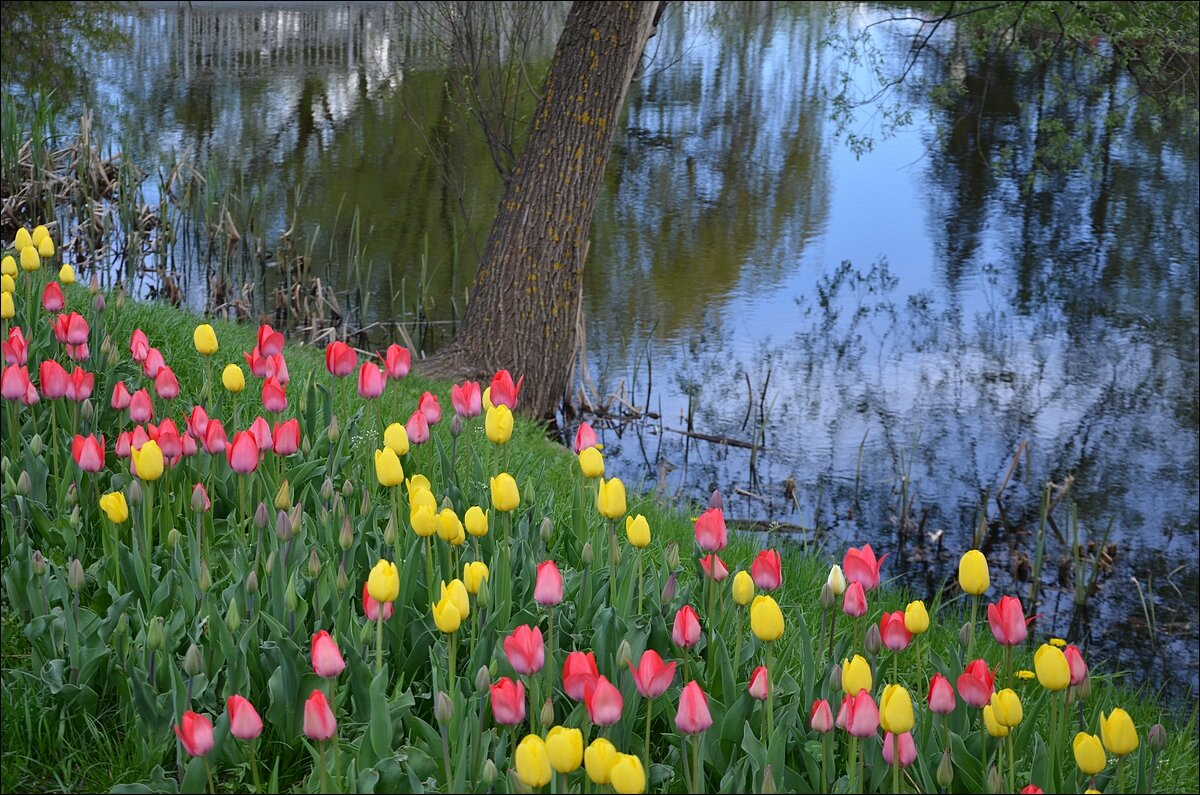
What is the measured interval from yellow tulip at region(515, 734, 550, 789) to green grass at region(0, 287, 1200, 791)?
844 millimetres

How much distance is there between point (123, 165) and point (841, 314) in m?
5.91

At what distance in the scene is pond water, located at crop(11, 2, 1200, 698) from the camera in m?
6.91

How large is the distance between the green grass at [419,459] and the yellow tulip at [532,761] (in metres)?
0.84

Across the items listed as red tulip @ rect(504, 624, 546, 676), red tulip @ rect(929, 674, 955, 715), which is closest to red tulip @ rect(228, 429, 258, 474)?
red tulip @ rect(504, 624, 546, 676)

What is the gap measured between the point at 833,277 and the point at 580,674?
383 inches

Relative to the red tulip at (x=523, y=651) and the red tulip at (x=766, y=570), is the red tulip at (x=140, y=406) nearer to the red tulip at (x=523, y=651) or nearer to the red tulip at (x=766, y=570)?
the red tulip at (x=523, y=651)

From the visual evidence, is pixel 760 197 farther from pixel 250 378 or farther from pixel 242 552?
pixel 242 552

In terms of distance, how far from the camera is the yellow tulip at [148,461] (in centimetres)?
255

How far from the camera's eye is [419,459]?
138 inches

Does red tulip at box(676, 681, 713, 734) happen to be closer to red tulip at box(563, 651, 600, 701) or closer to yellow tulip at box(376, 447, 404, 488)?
red tulip at box(563, 651, 600, 701)

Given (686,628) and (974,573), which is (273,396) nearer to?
(686,628)

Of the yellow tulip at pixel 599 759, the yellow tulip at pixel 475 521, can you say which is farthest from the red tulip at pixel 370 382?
the yellow tulip at pixel 599 759

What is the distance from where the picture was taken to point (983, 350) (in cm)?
948

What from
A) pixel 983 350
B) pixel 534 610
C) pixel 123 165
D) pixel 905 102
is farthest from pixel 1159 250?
pixel 534 610
